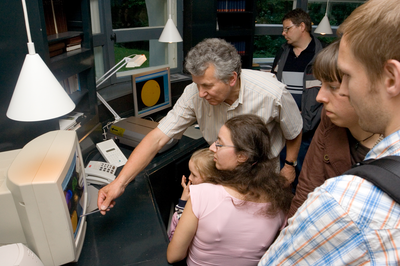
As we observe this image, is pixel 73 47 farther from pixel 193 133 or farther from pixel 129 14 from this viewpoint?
pixel 129 14

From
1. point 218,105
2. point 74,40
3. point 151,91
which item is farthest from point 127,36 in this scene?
point 218,105

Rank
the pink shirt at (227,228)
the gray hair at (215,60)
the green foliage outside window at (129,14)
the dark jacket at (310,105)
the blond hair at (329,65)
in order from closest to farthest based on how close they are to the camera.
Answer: the blond hair at (329,65) → the pink shirt at (227,228) → the gray hair at (215,60) → the dark jacket at (310,105) → the green foliage outside window at (129,14)

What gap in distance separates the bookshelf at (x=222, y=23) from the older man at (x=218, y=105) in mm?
2030

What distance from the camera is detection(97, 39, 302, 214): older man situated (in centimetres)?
143

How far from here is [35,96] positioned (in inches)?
35.5

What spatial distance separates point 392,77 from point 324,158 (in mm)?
750

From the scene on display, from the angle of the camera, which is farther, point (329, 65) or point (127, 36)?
point (127, 36)

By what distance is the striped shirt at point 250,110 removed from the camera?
1584 mm

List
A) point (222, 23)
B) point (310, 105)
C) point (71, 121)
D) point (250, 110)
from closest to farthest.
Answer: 1. point (250, 110)
2. point (71, 121)
3. point (310, 105)
4. point (222, 23)

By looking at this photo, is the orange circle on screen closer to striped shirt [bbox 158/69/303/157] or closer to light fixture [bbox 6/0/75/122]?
striped shirt [bbox 158/69/303/157]

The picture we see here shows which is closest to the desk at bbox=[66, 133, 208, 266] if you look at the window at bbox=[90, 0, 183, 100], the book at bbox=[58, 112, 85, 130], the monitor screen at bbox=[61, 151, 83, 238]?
the monitor screen at bbox=[61, 151, 83, 238]

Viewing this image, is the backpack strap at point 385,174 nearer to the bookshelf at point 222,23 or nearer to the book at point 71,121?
the book at point 71,121

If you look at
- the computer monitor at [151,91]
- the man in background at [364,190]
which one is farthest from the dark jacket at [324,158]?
the computer monitor at [151,91]

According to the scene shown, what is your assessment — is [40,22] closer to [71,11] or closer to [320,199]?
[71,11]
